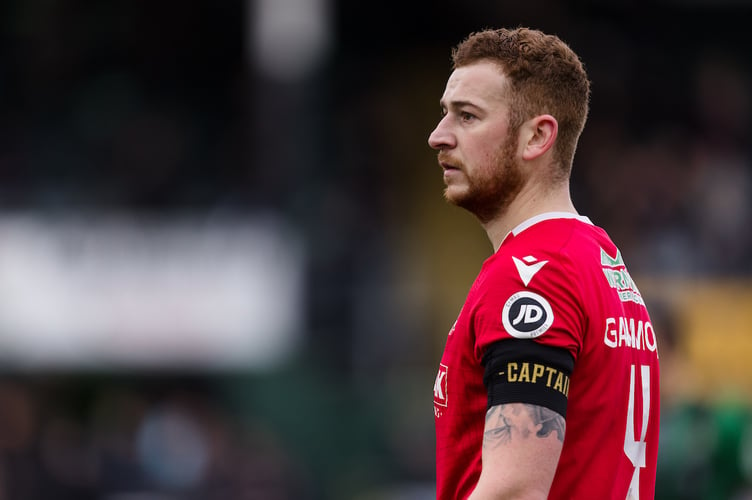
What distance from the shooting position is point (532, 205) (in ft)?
11.4

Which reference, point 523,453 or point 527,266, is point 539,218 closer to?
point 527,266

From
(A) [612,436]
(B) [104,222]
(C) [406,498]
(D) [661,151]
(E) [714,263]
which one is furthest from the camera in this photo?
(D) [661,151]

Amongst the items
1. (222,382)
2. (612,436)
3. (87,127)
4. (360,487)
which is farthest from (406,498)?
(612,436)

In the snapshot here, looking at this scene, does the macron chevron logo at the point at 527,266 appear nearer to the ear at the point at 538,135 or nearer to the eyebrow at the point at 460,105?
the ear at the point at 538,135

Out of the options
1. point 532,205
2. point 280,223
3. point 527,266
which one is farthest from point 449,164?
point 280,223

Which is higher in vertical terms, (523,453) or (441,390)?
(441,390)

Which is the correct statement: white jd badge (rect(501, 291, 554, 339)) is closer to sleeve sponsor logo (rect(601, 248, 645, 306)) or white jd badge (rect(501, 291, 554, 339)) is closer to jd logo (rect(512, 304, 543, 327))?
jd logo (rect(512, 304, 543, 327))

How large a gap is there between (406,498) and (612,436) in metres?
9.72

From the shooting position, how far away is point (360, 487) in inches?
513

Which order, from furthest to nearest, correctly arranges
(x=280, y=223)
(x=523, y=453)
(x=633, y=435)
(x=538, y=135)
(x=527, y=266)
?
(x=280, y=223) < (x=538, y=135) < (x=633, y=435) < (x=527, y=266) < (x=523, y=453)

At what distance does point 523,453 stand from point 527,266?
0.47m

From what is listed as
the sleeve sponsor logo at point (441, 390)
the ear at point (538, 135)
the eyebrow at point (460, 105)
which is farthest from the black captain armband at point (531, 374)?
the eyebrow at point (460, 105)

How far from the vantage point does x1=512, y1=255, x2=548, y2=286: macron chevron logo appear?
10.4 feet

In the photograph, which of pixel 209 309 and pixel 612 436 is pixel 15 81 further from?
pixel 612 436
